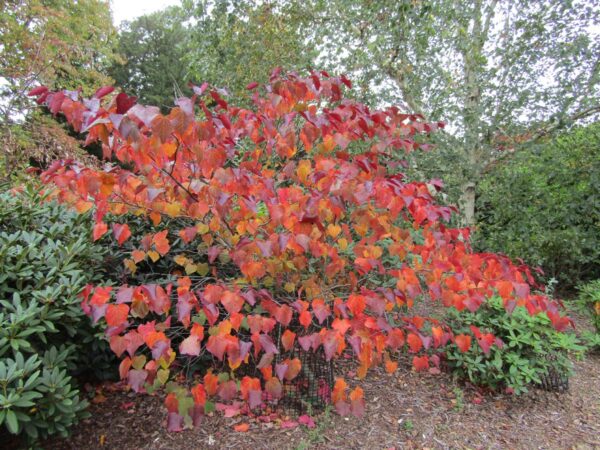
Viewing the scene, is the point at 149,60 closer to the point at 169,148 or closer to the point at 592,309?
the point at 169,148

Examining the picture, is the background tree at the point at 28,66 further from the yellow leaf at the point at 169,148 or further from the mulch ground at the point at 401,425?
the yellow leaf at the point at 169,148

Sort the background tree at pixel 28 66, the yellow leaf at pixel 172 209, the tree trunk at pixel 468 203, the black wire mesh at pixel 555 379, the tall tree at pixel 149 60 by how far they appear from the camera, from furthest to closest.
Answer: the tall tree at pixel 149 60
the background tree at pixel 28 66
the tree trunk at pixel 468 203
the black wire mesh at pixel 555 379
the yellow leaf at pixel 172 209

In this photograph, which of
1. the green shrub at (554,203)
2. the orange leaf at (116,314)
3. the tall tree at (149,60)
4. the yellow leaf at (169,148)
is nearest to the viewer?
the orange leaf at (116,314)

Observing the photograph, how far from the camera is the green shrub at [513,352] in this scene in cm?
232

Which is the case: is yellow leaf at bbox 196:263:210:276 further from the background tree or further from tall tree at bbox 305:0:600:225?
the background tree

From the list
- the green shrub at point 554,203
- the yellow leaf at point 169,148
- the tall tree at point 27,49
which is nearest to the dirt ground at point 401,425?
the yellow leaf at point 169,148

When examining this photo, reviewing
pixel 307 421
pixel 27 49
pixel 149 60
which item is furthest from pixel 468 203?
pixel 149 60

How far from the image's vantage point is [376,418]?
2258 millimetres

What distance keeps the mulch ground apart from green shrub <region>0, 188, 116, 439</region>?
305mm

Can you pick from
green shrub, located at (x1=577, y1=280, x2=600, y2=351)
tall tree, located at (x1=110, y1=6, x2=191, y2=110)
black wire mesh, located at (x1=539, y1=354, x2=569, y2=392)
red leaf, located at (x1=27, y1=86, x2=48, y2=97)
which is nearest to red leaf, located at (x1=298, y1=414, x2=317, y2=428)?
black wire mesh, located at (x1=539, y1=354, x2=569, y2=392)

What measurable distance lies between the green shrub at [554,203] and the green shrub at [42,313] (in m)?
3.68

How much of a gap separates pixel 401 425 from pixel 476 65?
11.2 ft

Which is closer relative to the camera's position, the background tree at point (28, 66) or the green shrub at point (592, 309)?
the green shrub at point (592, 309)

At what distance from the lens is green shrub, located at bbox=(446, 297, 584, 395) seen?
91.5 inches
